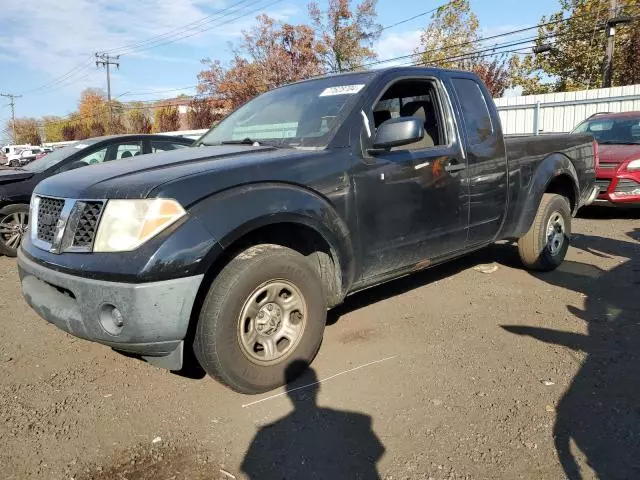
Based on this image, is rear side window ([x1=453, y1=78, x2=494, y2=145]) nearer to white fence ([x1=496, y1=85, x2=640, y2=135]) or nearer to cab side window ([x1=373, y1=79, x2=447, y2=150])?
cab side window ([x1=373, y1=79, x2=447, y2=150])

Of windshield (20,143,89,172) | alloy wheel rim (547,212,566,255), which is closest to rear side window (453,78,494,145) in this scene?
alloy wheel rim (547,212,566,255)

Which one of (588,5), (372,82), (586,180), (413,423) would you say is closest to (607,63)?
(588,5)

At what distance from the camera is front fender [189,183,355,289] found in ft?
8.77

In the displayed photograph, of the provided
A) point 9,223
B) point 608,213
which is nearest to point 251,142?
point 9,223

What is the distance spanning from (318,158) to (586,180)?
12.7 feet

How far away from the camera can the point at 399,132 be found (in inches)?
132

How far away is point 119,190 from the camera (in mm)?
2670

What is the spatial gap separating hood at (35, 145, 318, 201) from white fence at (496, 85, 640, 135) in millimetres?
13323

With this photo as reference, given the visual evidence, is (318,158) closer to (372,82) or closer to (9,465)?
(372,82)

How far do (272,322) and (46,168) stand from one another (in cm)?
594

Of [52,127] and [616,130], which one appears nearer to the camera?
[616,130]

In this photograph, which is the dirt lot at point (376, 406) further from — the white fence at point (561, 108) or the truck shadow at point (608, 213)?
the white fence at point (561, 108)

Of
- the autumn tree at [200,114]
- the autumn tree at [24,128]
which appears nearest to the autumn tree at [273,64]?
the autumn tree at [200,114]

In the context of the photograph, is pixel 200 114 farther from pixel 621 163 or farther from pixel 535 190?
pixel 535 190
